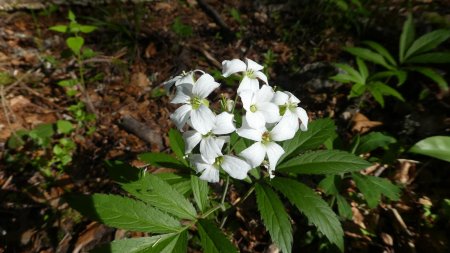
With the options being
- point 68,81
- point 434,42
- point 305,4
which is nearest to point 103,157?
point 68,81

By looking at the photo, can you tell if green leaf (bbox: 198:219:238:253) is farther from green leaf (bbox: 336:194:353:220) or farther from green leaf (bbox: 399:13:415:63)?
green leaf (bbox: 399:13:415:63)

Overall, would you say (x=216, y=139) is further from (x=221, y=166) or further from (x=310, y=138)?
(x=310, y=138)

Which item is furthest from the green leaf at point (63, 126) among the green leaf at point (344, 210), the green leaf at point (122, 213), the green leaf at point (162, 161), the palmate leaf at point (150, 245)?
the green leaf at point (344, 210)

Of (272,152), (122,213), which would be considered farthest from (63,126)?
(272,152)

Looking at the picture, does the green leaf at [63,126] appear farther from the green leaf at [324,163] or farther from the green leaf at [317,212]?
the green leaf at [317,212]

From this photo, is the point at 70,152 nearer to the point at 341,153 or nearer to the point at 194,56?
the point at 194,56

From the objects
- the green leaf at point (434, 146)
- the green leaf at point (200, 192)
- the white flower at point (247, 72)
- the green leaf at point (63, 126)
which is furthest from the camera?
the green leaf at point (63, 126)
